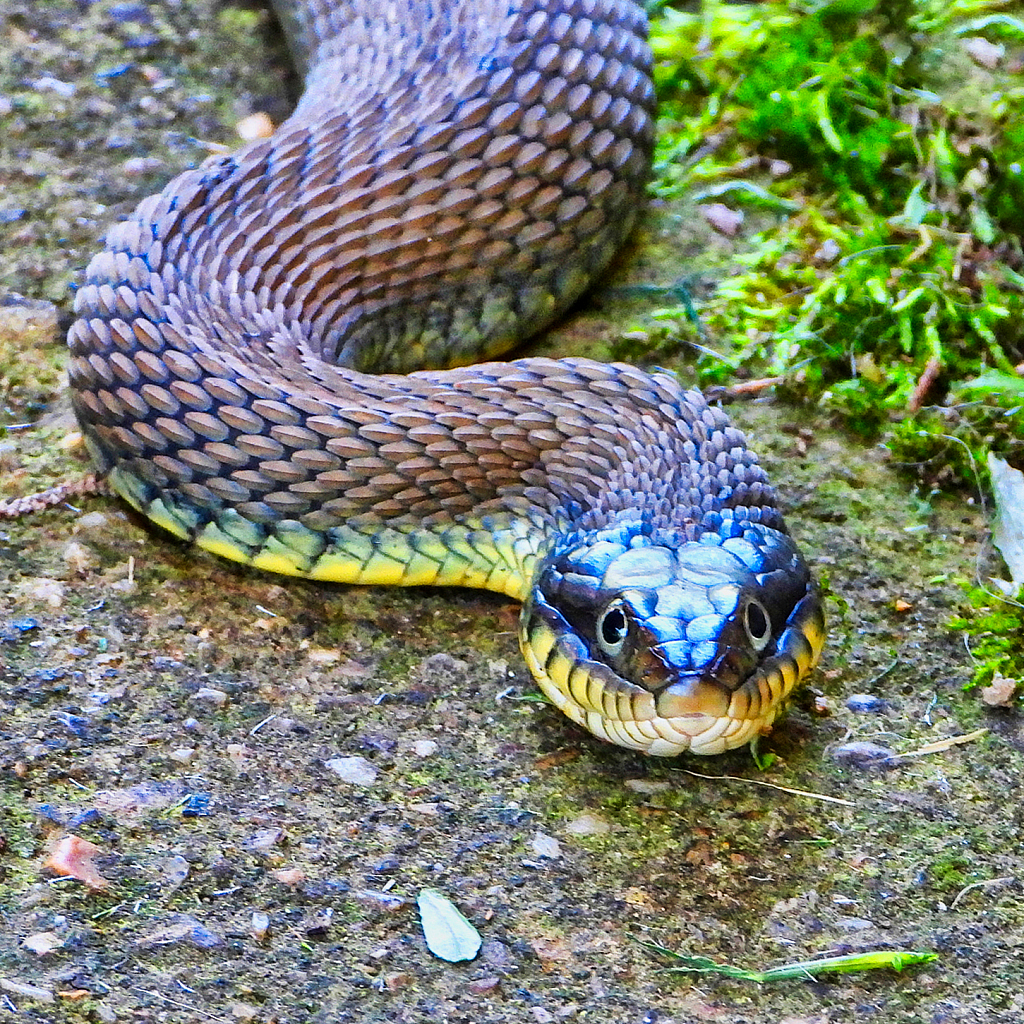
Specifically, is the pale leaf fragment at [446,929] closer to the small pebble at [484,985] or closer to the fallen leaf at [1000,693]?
the small pebble at [484,985]

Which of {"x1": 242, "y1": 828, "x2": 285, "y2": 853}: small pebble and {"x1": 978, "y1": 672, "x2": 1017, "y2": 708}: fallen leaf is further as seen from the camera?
{"x1": 978, "y1": 672, "x2": 1017, "y2": 708}: fallen leaf

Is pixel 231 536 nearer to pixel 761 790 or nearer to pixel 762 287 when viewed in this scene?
pixel 761 790

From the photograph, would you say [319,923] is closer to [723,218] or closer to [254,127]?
[723,218]

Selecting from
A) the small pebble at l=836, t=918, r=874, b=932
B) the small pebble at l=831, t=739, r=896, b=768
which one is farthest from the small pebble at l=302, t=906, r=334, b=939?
the small pebble at l=831, t=739, r=896, b=768

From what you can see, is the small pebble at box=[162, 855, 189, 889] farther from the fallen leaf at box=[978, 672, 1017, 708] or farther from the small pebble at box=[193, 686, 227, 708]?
the fallen leaf at box=[978, 672, 1017, 708]

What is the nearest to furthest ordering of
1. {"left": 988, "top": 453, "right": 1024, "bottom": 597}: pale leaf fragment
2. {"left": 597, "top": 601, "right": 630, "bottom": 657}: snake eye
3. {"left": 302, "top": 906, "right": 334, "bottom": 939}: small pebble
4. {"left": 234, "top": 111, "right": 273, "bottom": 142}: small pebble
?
{"left": 302, "top": 906, "right": 334, "bottom": 939}: small pebble, {"left": 597, "top": 601, "right": 630, "bottom": 657}: snake eye, {"left": 988, "top": 453, "right": 1024, "bottom": 597}: pale leaf fragment, {"left": 234, "top": 111, "right": 273, "bottom": 142}: small pebble

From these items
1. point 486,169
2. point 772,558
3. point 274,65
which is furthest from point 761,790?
point 274,65
